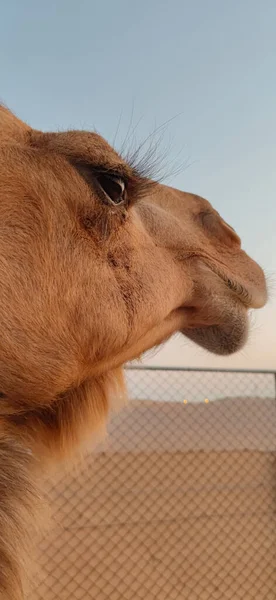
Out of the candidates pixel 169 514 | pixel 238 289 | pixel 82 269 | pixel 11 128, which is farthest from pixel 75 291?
pixel 169 514

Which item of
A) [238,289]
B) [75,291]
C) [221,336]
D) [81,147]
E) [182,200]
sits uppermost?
[182,200]

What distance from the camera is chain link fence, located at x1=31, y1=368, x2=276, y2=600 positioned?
14.0ft

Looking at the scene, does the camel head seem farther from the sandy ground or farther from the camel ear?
the sandy ground

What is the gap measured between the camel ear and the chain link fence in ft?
8.08

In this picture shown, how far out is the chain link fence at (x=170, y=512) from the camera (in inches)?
167

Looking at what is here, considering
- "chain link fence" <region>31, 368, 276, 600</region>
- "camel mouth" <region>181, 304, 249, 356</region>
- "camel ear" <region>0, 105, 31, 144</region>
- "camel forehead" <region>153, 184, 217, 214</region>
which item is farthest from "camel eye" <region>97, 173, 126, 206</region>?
"chain link fence" <region>31, 368, 276, 600</region>

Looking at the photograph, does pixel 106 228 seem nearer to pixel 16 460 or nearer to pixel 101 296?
pixel 101 296

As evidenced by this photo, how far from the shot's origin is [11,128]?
171 centimetres

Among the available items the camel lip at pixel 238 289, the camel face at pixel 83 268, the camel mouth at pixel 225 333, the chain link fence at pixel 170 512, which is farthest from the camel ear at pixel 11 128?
the chain link fence at pixel 170 512

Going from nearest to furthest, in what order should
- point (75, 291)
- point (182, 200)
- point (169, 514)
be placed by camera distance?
point (75, 291) → point (182, 200) → point (169, 514)

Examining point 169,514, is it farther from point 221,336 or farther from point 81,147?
point 81,147

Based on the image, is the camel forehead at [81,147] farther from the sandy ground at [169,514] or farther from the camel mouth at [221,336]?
the sandy ground at [169,514]

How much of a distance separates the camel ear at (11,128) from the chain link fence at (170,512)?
2.46 metres

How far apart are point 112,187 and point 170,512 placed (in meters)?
3.70
